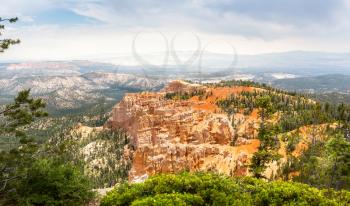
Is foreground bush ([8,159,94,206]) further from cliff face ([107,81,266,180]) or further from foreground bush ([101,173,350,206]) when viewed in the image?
cliff face ([107,81,266,180])

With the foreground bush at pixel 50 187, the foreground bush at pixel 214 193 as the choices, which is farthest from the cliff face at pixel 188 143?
the foreground bush at pixel 50 187

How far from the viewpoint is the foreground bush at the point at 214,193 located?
32428 mm

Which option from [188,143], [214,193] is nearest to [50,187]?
[214,193]

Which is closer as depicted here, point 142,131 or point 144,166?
point 144,166

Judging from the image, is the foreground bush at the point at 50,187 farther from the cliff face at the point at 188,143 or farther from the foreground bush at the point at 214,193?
the cliff face at the point at 188,143

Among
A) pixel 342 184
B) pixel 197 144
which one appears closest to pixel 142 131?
pixel 197 144

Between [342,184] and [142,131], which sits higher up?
[342,184]

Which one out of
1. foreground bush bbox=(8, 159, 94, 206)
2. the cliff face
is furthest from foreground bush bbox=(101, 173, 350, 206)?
the cliff face

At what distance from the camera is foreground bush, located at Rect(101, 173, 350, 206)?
32.4m

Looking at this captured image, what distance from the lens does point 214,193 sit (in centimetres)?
3278

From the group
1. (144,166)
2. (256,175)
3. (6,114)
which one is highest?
(6,114)

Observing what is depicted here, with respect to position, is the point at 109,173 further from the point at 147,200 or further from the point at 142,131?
the point at 147,200

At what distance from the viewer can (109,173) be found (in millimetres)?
158125

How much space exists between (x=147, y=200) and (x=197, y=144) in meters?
103
